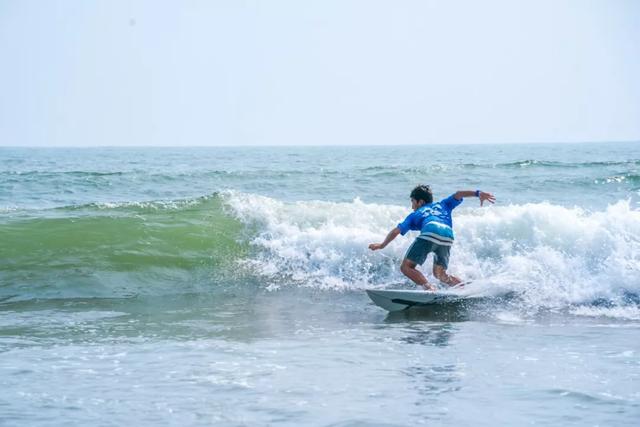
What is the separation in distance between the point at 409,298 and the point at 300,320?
1320 millimetres

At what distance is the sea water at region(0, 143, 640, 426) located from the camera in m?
5.69

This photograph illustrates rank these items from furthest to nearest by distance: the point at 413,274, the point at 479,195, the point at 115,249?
the point at 115,249
the point at 413,274
the point at 479,195

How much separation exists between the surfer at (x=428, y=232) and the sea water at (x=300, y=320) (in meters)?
0.55

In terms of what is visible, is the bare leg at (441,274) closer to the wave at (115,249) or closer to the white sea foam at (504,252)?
A: the white sea foam at (504,252)

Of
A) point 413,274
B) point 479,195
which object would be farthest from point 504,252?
point 479,195

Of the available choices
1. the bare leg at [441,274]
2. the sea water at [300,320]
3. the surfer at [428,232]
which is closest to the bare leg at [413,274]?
the surfer at [428,232]

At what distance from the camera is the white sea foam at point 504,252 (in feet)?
35.5

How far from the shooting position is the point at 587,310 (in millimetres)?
9875

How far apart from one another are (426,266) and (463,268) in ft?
2.14

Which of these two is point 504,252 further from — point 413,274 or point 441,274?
point 413,274

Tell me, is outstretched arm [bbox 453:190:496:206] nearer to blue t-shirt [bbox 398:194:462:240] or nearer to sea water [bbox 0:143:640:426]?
blue t-shirt [bbox 398:194:462:240]

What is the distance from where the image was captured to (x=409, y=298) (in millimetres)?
9625

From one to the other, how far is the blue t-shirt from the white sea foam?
1167mm

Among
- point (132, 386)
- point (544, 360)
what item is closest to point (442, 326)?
point (544, 360)
